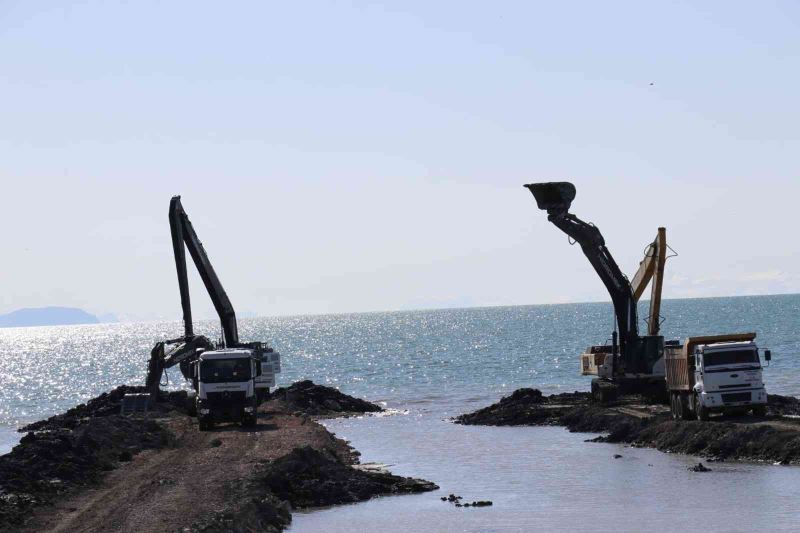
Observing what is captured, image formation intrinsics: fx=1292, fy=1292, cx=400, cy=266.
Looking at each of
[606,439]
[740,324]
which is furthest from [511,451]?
[740,324]

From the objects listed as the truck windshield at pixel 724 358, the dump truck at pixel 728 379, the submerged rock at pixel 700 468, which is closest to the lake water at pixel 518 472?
the submerged rock at pixel 700 468

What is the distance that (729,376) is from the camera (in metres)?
44.7

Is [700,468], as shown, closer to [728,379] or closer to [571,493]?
[571,493]

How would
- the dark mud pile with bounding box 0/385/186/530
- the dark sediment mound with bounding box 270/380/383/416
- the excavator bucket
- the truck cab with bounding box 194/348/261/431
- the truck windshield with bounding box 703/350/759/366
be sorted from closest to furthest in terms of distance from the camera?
the dark mud pile with bounding box 0/385/186/530 < the truck windshield with bounding box 703/350/759/366 < the truck cab with bounding box 194/348/261/431 < the excavator bucket < the dark sediment mound with bounding box 270/380/383/416

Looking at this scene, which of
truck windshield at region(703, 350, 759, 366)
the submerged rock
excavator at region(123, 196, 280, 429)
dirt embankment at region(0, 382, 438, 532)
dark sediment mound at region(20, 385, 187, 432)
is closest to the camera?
dirt embankment at region(0, 382, 438, 532)

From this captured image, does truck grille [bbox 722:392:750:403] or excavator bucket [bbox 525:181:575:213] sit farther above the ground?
excavator bucket [bbox 525:181:575:213]

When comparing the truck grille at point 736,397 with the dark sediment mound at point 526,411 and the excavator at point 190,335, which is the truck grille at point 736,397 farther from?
the excavator at point 190,335

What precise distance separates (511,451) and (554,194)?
14.9 m

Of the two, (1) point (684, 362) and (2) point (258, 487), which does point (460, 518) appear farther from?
(1) point (684, 362)

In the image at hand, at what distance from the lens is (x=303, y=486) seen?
34.5 metres

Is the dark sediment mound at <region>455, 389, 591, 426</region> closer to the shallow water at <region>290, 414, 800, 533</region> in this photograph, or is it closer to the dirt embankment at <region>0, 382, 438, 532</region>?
the shallow water at <region>290, 414, 800, 533</region>

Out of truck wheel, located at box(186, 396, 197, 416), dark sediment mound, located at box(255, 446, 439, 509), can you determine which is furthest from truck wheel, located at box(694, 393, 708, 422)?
truck wheel, located at box(186, 396, 197, 416)

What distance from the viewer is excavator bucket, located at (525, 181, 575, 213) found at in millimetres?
57688

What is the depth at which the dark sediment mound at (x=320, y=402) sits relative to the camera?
234 feet
